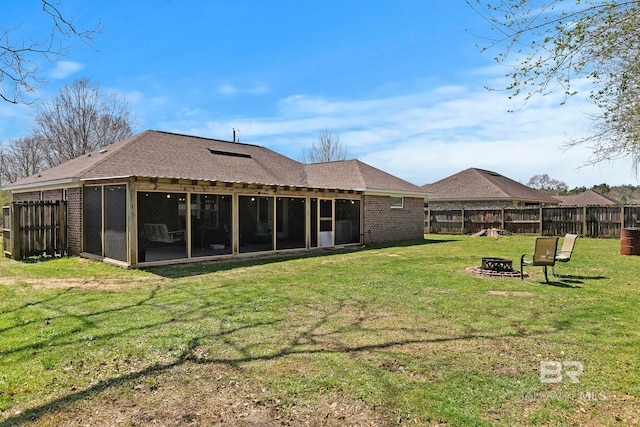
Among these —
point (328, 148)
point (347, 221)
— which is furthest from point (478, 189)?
point (328, 148)

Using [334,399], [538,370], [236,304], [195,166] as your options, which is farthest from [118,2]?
[195,166]

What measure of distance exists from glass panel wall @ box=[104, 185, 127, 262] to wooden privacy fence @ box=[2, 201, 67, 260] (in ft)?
8.64

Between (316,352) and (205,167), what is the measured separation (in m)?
12.7

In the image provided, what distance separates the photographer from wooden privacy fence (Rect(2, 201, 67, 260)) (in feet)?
38.8

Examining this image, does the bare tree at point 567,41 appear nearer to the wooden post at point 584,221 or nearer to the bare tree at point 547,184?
the wooden post at point 584,221

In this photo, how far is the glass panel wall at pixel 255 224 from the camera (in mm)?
15070

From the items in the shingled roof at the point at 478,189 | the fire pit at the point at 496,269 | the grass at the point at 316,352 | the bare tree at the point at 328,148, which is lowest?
the grass at the point at 316,352

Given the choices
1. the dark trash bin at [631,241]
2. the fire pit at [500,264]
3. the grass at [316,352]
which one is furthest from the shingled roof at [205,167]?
the dark trash bin at [631,241]

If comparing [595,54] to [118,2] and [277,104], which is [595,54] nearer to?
[118,2]

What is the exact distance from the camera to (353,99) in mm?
27719

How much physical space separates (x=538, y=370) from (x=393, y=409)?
5.60 ft

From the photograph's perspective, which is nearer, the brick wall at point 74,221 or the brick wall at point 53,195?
the brick wall at point 74,221

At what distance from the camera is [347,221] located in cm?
→ 1677

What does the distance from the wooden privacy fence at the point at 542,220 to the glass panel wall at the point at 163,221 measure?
16.1 m
